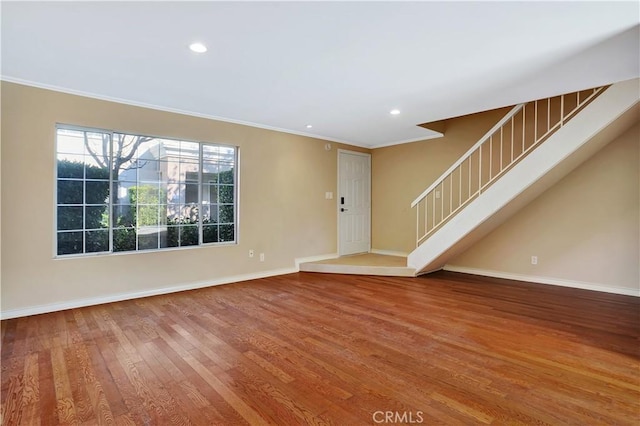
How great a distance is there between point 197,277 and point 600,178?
5835 mm

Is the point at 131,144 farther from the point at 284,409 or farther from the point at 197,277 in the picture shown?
the point at 284,409

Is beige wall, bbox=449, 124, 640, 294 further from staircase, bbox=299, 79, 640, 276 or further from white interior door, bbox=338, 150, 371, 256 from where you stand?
white interior door, bbox=338, 150, 371, 256

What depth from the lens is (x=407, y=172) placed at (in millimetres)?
6562

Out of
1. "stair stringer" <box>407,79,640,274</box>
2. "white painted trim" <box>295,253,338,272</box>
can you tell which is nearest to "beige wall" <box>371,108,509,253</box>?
"white painted trim" <box>295,253,338,272</box>

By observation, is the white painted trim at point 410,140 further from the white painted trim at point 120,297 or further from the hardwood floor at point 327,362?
the white painted trim at point 120,297

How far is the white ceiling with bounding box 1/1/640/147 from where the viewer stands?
2.23 m

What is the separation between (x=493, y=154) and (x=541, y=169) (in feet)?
4.95

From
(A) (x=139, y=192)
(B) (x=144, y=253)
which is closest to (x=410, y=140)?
(A) (x=139, y=192)

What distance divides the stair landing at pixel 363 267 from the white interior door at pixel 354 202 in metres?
0.65

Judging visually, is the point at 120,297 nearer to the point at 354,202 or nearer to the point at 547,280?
the point at 354,202

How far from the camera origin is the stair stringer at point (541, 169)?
140 inches

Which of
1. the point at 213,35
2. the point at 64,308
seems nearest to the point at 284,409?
the point at 213,35

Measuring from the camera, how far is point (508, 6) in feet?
7.06

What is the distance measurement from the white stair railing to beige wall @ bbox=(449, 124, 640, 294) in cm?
72
